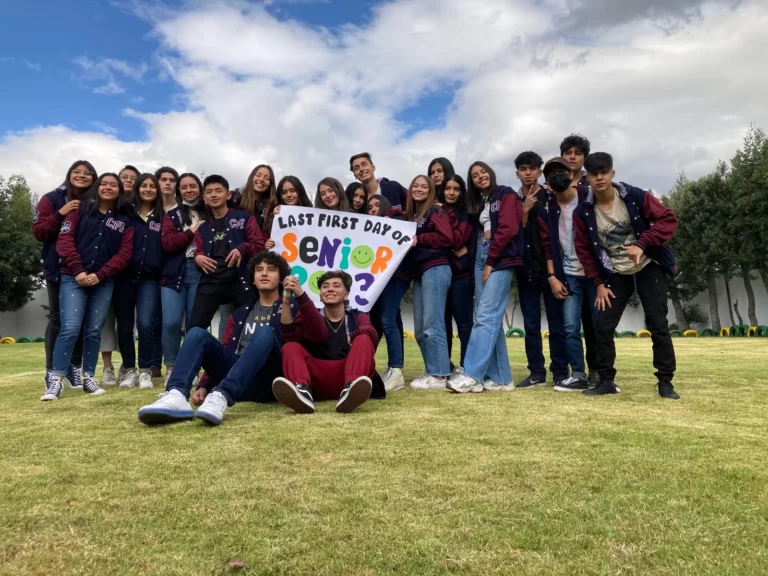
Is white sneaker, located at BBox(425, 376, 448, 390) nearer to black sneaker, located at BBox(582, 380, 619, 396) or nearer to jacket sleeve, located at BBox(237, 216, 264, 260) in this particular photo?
black sneaker, located at BBox(582, 380, 619, 396)

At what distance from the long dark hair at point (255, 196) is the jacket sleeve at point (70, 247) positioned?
1.60 meters

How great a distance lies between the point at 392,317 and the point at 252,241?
1.57 meters

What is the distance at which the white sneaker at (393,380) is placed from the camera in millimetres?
5286

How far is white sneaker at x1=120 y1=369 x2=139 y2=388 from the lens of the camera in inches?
223

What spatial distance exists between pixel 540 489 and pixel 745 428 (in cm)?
180

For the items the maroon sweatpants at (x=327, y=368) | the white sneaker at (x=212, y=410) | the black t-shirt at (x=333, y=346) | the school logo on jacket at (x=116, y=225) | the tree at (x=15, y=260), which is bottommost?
the white sneaker at (x=212, y=410)

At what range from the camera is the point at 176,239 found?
5598 millimetres

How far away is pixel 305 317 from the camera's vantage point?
160 inches

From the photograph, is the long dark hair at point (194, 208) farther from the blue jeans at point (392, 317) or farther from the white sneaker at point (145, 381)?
the blue jeans at point (392, 317)

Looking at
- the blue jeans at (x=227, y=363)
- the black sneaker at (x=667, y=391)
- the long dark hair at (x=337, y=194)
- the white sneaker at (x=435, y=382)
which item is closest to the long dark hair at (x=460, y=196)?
the long dark hair at (x=337, y=194)

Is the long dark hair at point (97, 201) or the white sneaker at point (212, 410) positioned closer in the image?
the white sneaker at point (212, 410)

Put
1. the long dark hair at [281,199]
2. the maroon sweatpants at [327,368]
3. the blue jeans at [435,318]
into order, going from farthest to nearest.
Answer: the long dark hair at [281,199]
the blue jeans at [435,318]
the maroon sweatpants at [327,368]

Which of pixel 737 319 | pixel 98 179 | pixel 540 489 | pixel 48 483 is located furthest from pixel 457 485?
pixel 737 319

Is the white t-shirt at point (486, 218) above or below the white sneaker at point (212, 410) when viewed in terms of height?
above
